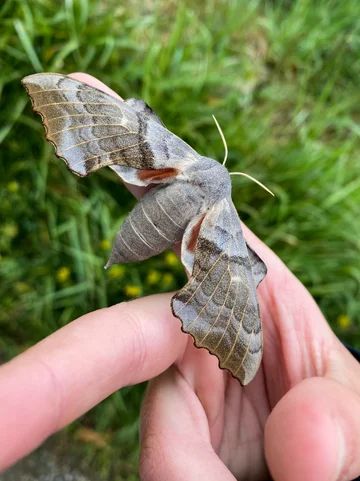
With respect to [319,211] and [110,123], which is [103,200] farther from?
[319,211]

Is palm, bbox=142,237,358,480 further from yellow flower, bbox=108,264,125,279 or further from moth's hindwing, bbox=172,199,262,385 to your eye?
yellow flower, bbox=108,264,125,279

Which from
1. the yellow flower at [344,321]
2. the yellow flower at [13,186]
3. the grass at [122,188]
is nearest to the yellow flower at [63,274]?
the grass at [122,188]

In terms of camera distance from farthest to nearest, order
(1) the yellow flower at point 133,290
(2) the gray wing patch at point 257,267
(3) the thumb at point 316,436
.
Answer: (1) the yellow flower at point 133,290
(2) the gray wing patch at point 257,267
(3) the thumb at point 316,436

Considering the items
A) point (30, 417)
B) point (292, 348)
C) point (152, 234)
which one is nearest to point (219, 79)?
point (152, 234)

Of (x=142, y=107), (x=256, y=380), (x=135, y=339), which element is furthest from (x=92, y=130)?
(x=256, y=380)

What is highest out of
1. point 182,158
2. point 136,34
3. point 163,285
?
point 136,34

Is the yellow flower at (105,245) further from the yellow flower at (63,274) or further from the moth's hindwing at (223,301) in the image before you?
the moth's hindwing at (223,301)

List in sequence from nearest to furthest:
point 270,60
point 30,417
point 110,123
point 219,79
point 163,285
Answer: point 30,417 → point 110,123 → point 163,285 → point 219,79 → point 270,60

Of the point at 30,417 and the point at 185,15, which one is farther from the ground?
the point at 185,15
